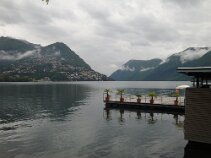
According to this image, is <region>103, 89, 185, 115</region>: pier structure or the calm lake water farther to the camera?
<region>103, 89, 185, 115</region>: pier structure

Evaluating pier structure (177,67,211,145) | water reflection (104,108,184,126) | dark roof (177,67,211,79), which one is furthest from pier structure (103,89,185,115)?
dark roof (177,67,211,79)

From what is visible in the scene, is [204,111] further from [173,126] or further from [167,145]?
[173,126]

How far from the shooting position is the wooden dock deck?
2622 inches

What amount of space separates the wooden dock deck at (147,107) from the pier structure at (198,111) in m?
33.2

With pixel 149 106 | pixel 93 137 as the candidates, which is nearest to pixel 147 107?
pixel 149 106

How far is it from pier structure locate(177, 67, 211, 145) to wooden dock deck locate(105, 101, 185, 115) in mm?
33248

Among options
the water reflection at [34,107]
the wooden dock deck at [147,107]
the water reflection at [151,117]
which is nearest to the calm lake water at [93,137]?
the water reflection at [151,117]

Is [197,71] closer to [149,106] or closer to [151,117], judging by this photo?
[151,117]

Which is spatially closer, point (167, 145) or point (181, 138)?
point (167, 145)

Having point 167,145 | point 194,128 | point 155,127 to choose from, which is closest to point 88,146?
point 167,145

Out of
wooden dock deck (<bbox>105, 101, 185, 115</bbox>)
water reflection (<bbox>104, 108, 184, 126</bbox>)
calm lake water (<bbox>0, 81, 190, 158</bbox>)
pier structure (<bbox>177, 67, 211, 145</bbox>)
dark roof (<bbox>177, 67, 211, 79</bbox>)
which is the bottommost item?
calm lake water (<bbox>0, 81, 190, 158</bbox>)

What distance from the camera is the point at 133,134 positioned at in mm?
43250

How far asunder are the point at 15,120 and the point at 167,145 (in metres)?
34.4

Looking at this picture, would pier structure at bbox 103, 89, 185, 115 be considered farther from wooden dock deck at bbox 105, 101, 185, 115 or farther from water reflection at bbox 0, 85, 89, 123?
water reflection at bbox 0, 85, 89, 123
